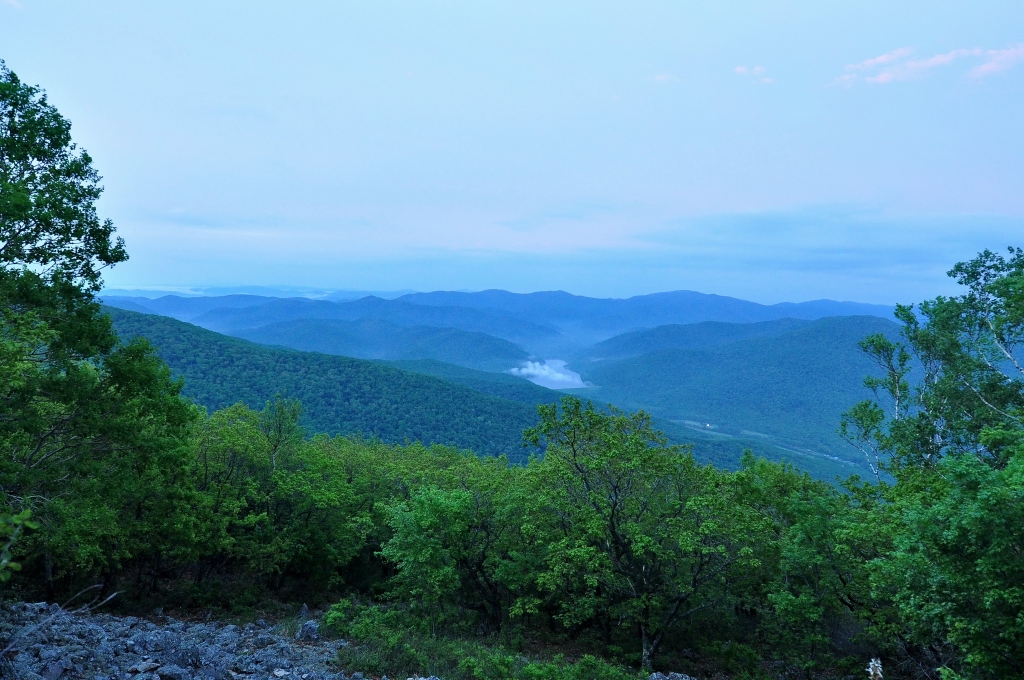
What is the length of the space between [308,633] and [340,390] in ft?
488

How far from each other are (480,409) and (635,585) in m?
155

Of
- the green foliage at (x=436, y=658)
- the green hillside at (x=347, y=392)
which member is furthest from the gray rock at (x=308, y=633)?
the green hillside at (x=347, y=392)

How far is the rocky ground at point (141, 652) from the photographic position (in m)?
12.5

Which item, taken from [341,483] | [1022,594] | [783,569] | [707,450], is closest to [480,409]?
[707,450]

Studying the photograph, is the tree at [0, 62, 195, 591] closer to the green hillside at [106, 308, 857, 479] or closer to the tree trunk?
the tree trunk

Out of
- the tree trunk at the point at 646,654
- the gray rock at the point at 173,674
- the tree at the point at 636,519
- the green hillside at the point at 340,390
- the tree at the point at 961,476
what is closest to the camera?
the tree at the point at 961,476

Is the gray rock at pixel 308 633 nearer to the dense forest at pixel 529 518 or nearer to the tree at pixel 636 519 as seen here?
the dense forest at pixel 529 518

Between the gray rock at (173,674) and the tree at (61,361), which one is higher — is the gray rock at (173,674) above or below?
below

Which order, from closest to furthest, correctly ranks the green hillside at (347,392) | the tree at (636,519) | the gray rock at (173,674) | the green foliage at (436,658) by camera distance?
the gray rock at (173,674) → the green foliage at (436,658) → the tree at (636,519) → the green hillside at (347,392)

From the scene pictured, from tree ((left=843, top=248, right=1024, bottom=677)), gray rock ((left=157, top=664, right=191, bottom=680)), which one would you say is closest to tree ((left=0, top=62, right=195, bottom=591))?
gray rock ((left=157, top=664, right=191, bottom=680))

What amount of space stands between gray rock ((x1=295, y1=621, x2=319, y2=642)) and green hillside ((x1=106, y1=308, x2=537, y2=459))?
378 ft

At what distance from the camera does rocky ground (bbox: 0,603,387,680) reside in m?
12.5

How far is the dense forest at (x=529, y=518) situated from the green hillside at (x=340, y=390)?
108715 millimetres

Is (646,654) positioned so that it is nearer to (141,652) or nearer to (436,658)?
(436,658)
